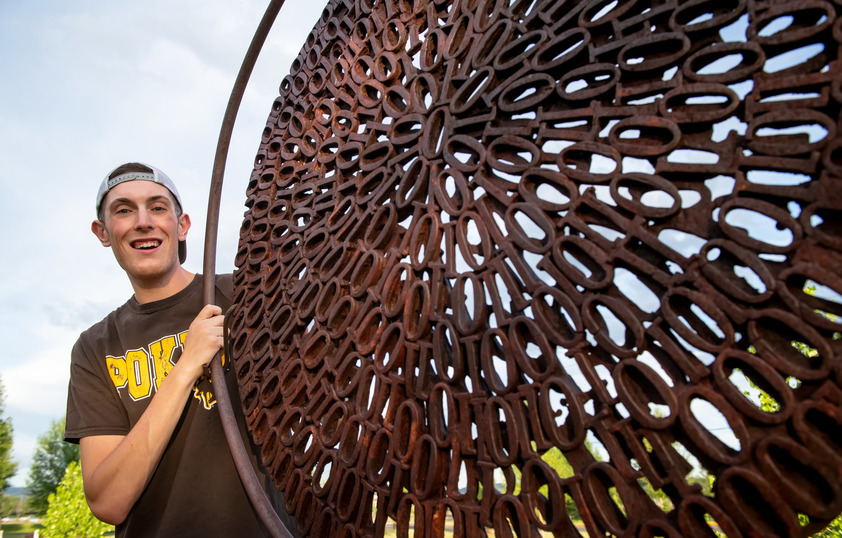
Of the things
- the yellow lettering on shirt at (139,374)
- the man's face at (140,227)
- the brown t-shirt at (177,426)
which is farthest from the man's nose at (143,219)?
the yellow lettering on shirt at (139,374)

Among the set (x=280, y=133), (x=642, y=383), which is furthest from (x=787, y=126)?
(x=280, y=133)

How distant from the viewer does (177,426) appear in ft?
4.44

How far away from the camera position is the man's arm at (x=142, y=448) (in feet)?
3.91

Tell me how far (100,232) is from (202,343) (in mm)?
531

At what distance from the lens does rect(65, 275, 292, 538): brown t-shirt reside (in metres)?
1.27

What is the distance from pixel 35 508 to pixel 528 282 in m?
19.3

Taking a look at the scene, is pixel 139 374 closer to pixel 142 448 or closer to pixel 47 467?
pixel 142 448

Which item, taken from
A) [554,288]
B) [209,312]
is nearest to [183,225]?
[209,312]

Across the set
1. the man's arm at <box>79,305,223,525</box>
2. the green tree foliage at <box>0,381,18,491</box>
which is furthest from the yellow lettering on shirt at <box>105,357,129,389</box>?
the green tree foliage at <box>0,381,18,491</box>

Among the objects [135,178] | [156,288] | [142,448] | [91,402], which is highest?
[135,178]

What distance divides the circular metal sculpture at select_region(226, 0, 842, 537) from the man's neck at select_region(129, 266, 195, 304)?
477mm

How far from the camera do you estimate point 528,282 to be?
28.9 inches

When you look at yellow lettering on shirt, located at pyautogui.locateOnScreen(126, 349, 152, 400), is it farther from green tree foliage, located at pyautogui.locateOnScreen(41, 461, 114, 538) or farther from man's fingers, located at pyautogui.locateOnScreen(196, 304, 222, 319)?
green tree foliage, located at pyautogui.locateOnScreen(41, 461, 114, 538)

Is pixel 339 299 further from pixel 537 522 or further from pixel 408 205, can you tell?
pixel 537 522
